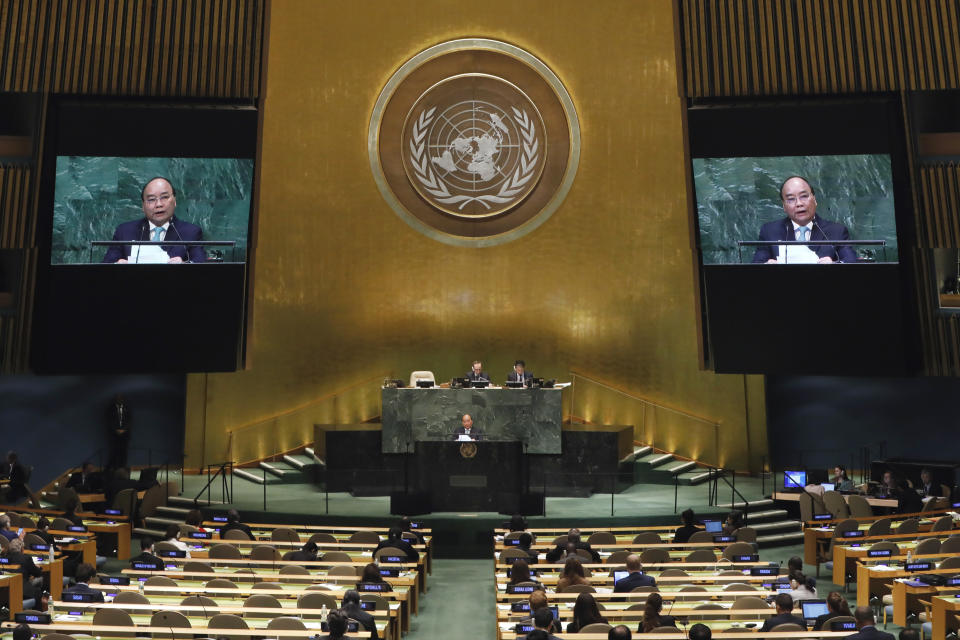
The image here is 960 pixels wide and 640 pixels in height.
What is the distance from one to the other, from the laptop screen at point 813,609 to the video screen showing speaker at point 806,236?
743cm

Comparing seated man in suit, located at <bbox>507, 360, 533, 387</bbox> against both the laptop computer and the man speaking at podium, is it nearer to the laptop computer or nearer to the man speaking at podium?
the man speaking at podium

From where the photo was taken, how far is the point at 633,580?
949cm

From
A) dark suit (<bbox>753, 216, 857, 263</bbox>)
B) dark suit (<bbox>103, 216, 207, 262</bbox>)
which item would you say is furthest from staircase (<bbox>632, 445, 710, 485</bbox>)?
dark suit (<bbox>103, 216, 207, 262</bbox>)

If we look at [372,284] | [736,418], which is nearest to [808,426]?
[736,418]

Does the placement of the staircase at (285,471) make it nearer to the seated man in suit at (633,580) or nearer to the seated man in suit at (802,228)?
the seated man in suit at (802,228)

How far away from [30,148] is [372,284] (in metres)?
5.95

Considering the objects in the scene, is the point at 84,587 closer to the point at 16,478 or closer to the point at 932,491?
the point at 16,478

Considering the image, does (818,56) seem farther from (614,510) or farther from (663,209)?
(614,510)

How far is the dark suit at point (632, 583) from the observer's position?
9469 mm

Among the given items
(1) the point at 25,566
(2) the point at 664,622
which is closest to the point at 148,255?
(1) the point at 25,566

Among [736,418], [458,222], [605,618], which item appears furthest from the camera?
[458,222]

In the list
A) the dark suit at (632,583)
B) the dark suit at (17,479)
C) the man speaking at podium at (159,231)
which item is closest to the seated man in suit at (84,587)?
the dark suit at (632,583)

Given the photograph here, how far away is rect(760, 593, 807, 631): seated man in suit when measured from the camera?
8000mm

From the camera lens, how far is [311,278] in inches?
756
